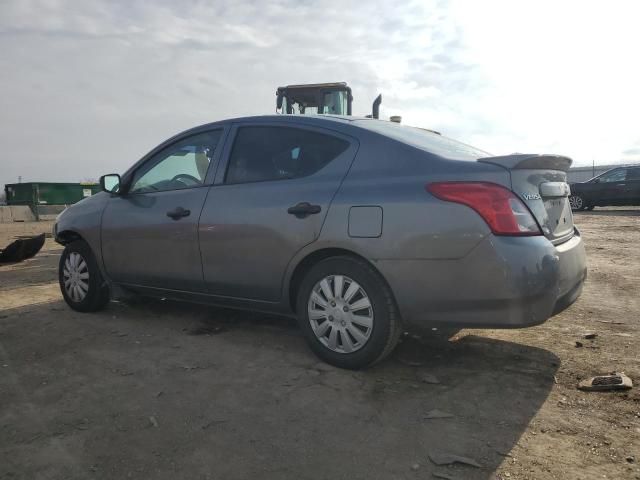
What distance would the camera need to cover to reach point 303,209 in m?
3.40

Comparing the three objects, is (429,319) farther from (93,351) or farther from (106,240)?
(106,240)

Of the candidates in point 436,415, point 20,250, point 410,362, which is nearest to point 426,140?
point 410,362

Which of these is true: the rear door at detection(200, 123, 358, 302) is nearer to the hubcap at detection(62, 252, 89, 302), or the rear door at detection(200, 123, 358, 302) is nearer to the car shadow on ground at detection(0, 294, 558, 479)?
the car shadow on ground at detection(0, 294, 558, 479)

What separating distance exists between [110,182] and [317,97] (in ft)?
22.8

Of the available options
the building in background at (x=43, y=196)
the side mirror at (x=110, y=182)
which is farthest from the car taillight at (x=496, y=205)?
the building in background at (x=43, y=196)

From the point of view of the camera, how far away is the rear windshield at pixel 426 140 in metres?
3.23

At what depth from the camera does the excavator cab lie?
10891mm

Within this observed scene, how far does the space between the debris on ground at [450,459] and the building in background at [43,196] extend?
22.9 m

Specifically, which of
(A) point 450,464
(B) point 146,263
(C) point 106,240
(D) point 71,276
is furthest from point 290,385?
(D) point 71,276

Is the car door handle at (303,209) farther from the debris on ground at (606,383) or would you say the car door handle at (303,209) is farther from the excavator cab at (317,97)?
the excavator cab at (317,97)

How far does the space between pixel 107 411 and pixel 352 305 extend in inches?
59.5

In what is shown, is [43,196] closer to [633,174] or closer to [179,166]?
[179,166]

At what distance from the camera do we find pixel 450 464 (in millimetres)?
2268

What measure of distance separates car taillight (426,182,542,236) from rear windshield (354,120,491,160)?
29 cm
